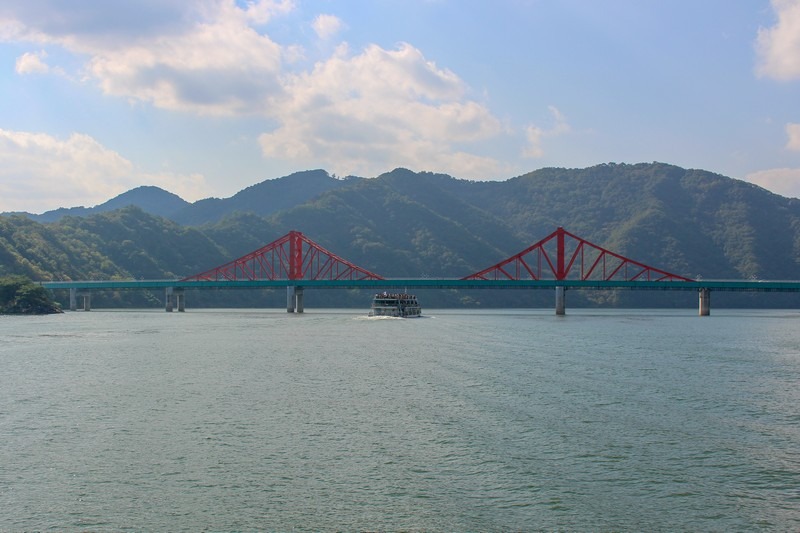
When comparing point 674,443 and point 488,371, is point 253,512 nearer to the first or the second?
point 674,443

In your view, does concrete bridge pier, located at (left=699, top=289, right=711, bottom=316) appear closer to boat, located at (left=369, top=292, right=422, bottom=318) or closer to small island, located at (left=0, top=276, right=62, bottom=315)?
boat, located at (left=369, top=292, right=422, bottom=318)

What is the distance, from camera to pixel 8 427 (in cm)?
3375

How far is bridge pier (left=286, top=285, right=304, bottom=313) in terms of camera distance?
17366 centimetres

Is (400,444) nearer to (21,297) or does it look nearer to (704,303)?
(21,297)

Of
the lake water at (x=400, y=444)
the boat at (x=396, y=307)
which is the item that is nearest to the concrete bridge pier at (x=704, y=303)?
the boat at (x=396, y=307)

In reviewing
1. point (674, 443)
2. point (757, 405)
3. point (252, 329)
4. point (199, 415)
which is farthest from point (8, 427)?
point (252, 329)

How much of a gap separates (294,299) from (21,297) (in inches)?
2182

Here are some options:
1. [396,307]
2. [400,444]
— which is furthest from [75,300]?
[400,444]

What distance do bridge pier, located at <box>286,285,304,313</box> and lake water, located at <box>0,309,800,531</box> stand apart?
111250 millimetres

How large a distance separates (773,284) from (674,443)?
5702 inches

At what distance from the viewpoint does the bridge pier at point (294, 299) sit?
17366cm

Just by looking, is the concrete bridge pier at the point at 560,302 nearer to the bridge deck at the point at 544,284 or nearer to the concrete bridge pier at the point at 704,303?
the bridge deck at the point at 544,284

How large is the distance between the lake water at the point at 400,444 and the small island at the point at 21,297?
90.2m

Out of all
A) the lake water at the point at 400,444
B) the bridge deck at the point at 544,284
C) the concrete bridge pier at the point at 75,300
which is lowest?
the lake water at the point at 400,444
